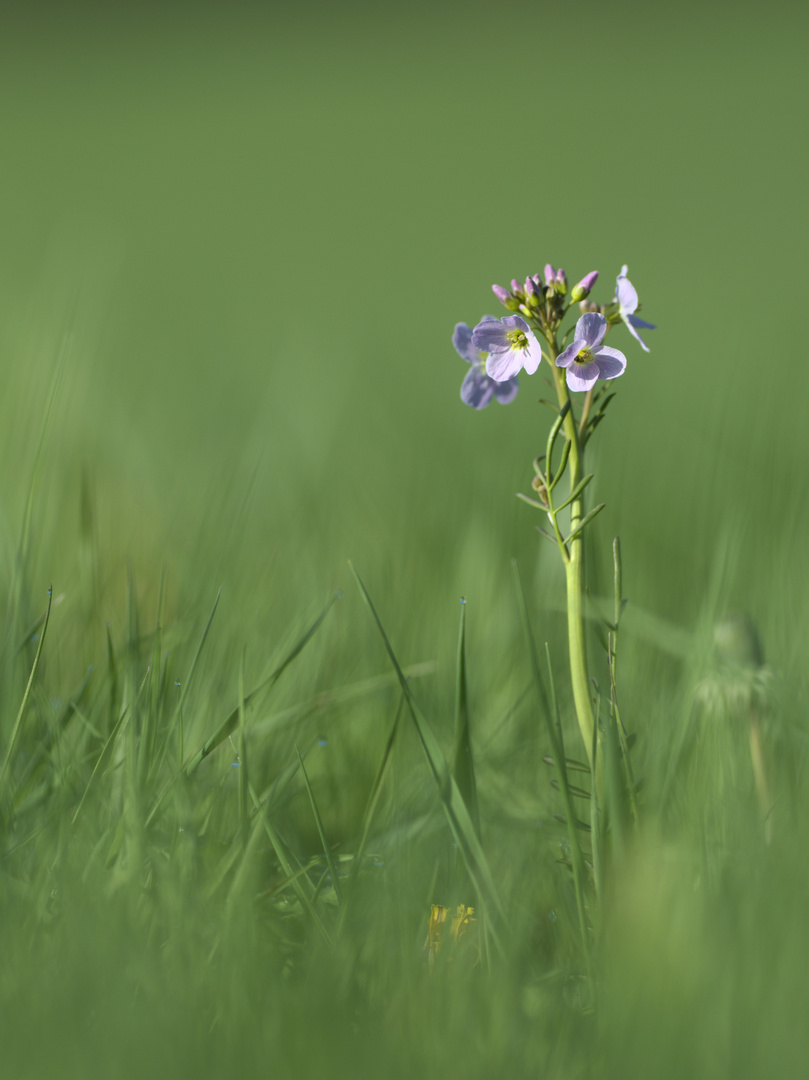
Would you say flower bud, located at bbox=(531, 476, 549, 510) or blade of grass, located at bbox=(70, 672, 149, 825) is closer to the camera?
blade of grass, located at bbox=(70, 672, 149, 825)

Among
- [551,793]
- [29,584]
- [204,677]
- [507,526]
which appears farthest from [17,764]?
[507,526]

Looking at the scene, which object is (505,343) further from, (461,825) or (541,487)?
(461,825)

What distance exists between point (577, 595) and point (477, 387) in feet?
1.24

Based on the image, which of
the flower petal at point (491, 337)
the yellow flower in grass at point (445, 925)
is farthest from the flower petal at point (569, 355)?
the yellow flower in grass at point (445, 925)

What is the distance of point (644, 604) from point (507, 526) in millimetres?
370

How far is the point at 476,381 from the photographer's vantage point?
1.31m

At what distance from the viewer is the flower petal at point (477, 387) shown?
4.27 feet

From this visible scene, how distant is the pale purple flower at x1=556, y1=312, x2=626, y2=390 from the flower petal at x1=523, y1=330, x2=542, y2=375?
0.03m

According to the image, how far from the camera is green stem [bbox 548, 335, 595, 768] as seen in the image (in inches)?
42.0

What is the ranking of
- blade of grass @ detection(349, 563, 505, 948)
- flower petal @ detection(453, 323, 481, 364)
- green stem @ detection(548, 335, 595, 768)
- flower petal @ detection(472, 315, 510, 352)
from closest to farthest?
blade of grass @ detection(349, 563, 505, 948), green stem @ detection(548, 335, 595, 768), flower petal @ detection(472, 315, 510, 352), flower petal @ detection(453, 323, 481, 364)

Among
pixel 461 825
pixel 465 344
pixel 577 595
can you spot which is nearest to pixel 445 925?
pixel 461 825

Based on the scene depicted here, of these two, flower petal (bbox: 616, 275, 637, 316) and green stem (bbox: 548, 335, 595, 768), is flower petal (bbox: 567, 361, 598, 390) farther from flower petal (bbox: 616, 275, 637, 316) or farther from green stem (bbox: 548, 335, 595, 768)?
flower petal (bbox: 616, 275, 637, 316)

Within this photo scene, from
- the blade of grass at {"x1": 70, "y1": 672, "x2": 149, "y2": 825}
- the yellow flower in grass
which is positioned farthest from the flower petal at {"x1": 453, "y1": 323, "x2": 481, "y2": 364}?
the yellow flower in grass

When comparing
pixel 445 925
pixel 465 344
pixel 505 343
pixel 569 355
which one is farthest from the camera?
pixel 465 344
